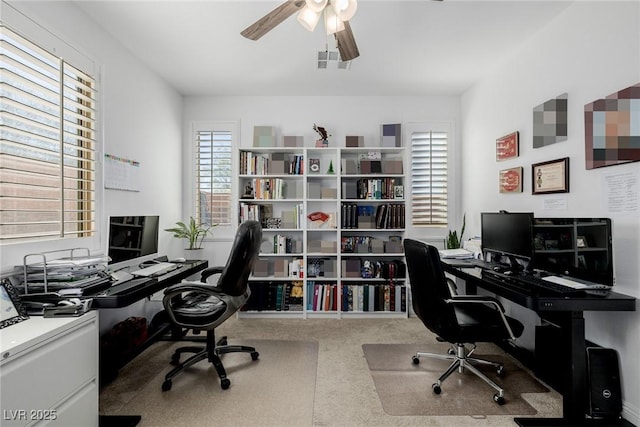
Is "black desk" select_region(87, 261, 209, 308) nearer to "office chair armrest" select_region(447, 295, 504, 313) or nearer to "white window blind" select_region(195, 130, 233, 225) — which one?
"white window blind" select_region(195, 130, 233, 225)

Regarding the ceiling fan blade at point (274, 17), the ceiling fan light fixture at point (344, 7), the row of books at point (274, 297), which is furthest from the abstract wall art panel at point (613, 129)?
the row of books at point (274, 297)

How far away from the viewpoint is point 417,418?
6.42ft

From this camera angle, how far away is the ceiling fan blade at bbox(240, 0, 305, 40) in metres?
1.71

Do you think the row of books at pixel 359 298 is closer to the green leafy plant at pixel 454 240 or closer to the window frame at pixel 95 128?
the green leafy plant at pixel 454 240

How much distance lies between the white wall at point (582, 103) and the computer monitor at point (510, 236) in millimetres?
244

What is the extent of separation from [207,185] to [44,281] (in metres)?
2.40

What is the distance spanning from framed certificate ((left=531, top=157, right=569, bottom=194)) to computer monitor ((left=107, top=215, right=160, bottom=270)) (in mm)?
3168

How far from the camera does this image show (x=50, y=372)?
145 cm

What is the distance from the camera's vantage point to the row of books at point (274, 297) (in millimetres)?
3811

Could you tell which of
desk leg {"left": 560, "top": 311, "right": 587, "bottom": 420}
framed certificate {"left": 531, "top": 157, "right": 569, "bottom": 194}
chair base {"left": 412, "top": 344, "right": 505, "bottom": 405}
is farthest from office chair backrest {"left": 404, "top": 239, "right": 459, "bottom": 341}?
framed certificate {"left": 531, "top": 157, "right": 569, "bottom": 194}

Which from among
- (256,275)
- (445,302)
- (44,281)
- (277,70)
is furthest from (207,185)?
(445,302)

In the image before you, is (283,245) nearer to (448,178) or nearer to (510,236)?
(448,178)

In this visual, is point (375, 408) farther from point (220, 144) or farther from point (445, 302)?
point (220, 144)

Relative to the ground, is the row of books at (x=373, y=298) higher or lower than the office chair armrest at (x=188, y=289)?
lower
